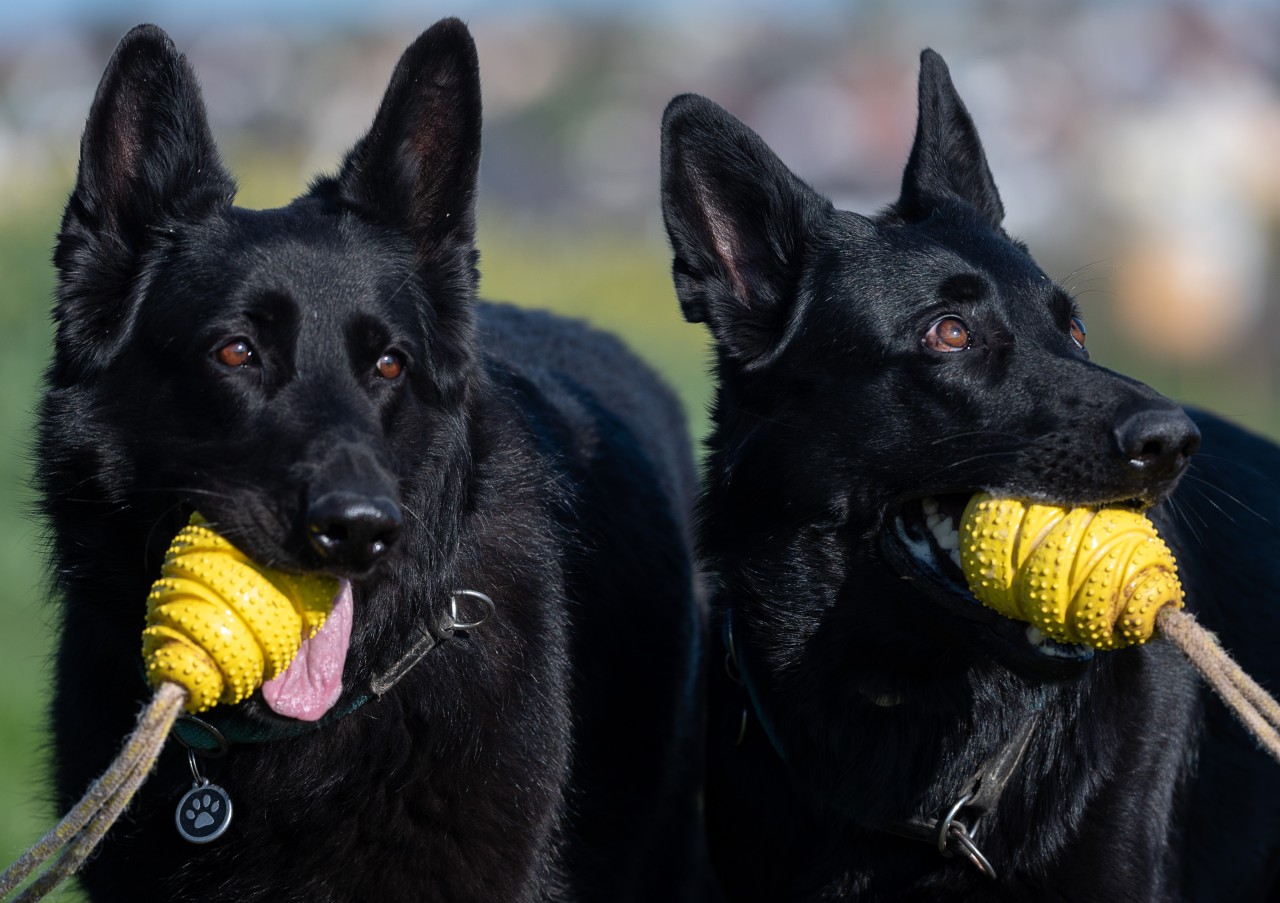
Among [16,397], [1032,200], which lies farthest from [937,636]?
[1032,200]

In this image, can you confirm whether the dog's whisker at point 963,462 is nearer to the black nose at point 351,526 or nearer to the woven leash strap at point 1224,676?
the woven leash strap at point 1224,676

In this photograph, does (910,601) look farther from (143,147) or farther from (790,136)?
(790,136)

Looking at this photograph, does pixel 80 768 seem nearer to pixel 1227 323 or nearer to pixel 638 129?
pixel 1227 323

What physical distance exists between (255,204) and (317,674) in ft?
24.9

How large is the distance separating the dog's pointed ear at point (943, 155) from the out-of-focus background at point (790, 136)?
595 cm

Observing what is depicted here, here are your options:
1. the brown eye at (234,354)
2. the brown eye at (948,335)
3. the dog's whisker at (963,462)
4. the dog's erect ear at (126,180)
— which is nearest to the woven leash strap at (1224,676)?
the dog's whisker at (963,462)

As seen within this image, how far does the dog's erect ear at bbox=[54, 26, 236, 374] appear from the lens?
382 centimetres

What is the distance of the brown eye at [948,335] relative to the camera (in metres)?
3.96

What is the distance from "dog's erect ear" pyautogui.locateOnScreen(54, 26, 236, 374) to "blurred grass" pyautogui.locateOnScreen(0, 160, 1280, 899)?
1.41 feet

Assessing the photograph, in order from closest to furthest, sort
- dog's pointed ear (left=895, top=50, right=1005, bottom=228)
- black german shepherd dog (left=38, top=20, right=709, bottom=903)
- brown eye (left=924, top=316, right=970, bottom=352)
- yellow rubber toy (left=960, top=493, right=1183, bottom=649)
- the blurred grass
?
yellow rubber toy (left=960, top=493, right=1183, bottom=649) → black german shepherd dog (left=38, top=20, right=709, bottom=903) → brown eye (left=924, top=316, right=970, bottom=352) → dog's pointed ear (left=895, top=50, right=1005, bottom=228) → the blurred grass

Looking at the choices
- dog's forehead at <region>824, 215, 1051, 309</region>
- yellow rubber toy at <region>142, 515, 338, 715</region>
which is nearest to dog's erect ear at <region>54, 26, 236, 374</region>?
yellow rubber toy at <region>142, 515, 338, 715</region>

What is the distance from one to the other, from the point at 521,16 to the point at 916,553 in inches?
1117

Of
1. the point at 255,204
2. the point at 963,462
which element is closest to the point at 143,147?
the point at 963,462

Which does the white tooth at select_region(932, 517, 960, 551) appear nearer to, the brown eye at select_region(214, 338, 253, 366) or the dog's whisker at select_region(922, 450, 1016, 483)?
the dog's whisker at select_region(922, 450, 1016, 483)
